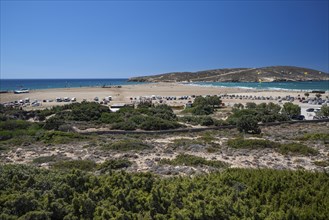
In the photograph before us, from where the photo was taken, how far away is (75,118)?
31172mm

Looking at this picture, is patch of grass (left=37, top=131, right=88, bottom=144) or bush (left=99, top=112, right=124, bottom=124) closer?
patch of grass (left=37, top=131, right=88, bottom=144)

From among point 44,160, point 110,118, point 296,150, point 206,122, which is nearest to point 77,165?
point 44,160

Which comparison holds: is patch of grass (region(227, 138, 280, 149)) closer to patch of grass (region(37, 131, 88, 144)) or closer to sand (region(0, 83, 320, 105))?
patch of grass (region(37, 131, 88, 144))

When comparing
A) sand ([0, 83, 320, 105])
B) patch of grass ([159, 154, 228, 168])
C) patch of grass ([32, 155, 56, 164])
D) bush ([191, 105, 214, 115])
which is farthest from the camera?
sand ([0, 83, 320, 105])

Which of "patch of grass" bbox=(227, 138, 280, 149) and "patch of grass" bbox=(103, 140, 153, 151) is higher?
"patch of grass" bbox=(103, 140, 153, 151)

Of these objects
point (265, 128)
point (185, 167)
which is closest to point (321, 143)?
point (265, 128)

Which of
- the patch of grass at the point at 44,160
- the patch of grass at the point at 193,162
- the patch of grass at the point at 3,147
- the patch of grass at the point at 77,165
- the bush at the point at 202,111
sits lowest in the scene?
the bush at the point at 202,111

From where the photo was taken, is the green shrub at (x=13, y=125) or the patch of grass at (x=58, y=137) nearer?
the patch of grass at (x=58, y=137)

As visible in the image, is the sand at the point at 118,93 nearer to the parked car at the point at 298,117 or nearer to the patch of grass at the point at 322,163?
the parked car at the point at 298,117

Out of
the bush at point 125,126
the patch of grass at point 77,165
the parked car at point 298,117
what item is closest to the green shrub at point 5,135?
the bush at point 125,126

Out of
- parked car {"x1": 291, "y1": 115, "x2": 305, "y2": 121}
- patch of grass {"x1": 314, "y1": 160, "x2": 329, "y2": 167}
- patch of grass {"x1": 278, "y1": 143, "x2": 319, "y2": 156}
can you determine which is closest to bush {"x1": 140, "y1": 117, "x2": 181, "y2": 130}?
patch of grass {"x1": 278, "y1": 143, "x2": 319, "y2": 156}

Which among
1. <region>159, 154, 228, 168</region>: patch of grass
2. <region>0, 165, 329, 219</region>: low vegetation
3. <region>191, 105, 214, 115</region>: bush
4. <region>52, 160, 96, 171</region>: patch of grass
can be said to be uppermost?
<region>0, 165, 329, 219</region>: low vegetation

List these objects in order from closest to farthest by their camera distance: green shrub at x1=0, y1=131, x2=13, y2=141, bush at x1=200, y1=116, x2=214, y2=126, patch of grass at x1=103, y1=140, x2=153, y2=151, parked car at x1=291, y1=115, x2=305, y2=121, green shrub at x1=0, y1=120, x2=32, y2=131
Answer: patch of grass at x1=103, y1=140, x2=153, y2=151, green shrub at x1=0, y1=131, x2=13, y2=141, green shrub at x1=0, y1=120, x2=32, y2=131, bush at x1=200, y1=116, x2=214, y2=126, parked car at x1=291, y1=115, x2=305, y2=121

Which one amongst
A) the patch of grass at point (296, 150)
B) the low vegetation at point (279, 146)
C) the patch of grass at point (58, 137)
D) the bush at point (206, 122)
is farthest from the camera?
the bush at point (206, 122)
